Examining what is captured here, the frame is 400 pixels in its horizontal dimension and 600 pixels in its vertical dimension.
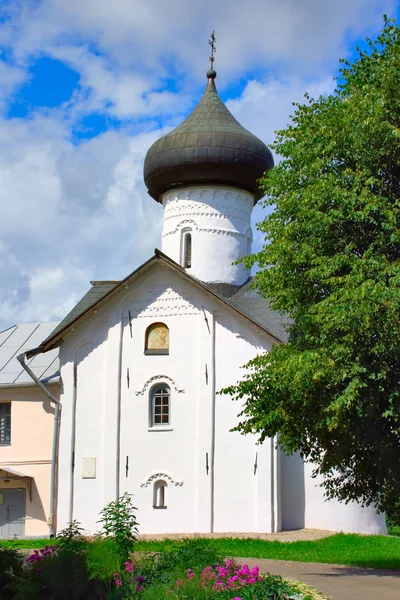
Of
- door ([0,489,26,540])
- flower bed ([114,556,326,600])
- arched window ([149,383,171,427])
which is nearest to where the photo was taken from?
flower bed ([114,556,326,600])

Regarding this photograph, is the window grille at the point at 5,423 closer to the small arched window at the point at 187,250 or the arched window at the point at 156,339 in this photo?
the arched window at the point at 156,339

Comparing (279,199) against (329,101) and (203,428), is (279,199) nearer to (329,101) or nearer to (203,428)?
(329,101)

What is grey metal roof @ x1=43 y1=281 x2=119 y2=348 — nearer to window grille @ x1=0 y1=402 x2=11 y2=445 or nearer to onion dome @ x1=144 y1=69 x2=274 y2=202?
window grille @ x1=0 y1=402 x2=11 y2=445

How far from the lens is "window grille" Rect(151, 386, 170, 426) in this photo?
18469mm

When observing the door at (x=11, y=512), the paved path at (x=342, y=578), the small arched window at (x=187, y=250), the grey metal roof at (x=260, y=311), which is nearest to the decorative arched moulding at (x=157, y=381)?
the grey metal roof at (x=260, y=311)

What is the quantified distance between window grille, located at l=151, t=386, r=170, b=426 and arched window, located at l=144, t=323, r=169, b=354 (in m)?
0.89

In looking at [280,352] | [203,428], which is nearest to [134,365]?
[203,428]

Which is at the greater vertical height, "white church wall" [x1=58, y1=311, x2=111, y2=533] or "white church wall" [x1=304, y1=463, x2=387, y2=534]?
"white church wall" [x1=58, y1=311, x2=111, y2=533]

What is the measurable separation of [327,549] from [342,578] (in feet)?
14.5

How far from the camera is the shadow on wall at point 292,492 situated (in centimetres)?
1802

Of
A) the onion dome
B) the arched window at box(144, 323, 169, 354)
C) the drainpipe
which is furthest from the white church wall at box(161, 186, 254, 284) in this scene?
the drainpipe

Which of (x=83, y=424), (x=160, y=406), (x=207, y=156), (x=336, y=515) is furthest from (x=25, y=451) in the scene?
(x=207, y=156)

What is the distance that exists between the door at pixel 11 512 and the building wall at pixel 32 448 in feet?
0.63

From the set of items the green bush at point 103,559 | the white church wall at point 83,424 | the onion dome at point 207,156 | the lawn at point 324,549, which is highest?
the onion dome at point 207,156
